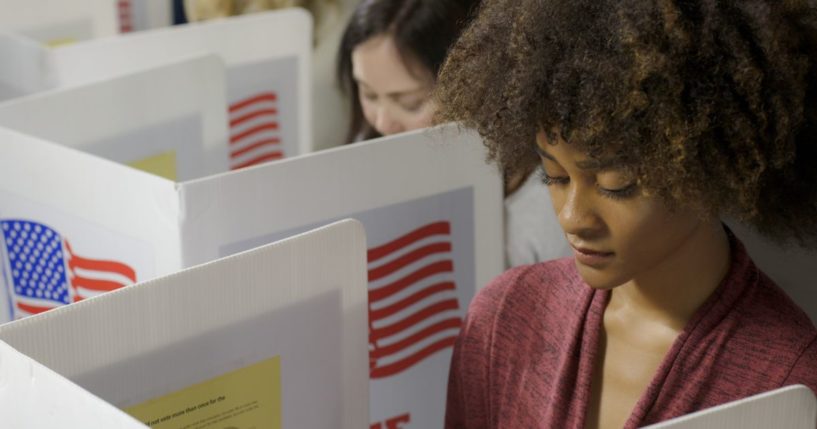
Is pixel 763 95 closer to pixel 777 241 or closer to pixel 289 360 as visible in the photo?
pixel 777 241

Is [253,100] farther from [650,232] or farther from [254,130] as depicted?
[650,232]

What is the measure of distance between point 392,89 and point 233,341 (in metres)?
0.89

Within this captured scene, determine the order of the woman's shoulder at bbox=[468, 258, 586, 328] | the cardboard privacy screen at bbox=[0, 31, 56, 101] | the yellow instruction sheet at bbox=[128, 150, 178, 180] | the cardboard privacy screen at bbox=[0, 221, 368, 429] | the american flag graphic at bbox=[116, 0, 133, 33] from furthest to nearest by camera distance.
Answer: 1. the american flag graphic at bbox=[116, 0, 133, 33]
2. the cardboard privacy screen at bbox=[0, 31, 56, 101]
3. the yellow instruction sheet at bbox=[128, 150, 178, 180]
4. the woman's shoulder at bbox=[468, 258, 586, 328]
5. the cardboard privacy screen at bbox=[0, 221, 368, 429]

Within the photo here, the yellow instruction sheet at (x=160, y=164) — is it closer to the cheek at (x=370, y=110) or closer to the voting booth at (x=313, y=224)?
the voting booth at (x=313, y=224)

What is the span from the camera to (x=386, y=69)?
5.99 ft

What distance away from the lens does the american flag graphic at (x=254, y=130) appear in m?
1.80

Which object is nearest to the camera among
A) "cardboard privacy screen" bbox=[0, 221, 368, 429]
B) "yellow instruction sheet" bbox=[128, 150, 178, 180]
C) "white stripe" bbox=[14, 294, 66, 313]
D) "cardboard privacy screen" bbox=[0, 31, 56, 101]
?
"cardboard privacy screen" bbox=[0, 221, 368, 429]

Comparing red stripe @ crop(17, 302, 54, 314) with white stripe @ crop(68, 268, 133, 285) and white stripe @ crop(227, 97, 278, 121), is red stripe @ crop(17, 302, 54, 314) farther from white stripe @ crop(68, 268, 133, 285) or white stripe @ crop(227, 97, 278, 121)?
white stripe @ crop(227, 97, 278, 121)

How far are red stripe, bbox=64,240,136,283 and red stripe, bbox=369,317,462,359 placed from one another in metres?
0.29

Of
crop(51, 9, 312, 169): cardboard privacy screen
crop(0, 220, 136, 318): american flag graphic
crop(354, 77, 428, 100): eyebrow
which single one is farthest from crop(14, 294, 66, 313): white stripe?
crop(354, 77, 428, 100): eyebrow

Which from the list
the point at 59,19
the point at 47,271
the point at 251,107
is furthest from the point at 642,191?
the point at 59,19

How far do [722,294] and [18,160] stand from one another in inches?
28.3

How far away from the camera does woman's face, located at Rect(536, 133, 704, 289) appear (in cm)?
96

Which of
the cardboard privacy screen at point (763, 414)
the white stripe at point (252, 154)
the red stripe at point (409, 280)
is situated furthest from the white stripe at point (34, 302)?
the cardboard privacy screen at point (763, 414)
